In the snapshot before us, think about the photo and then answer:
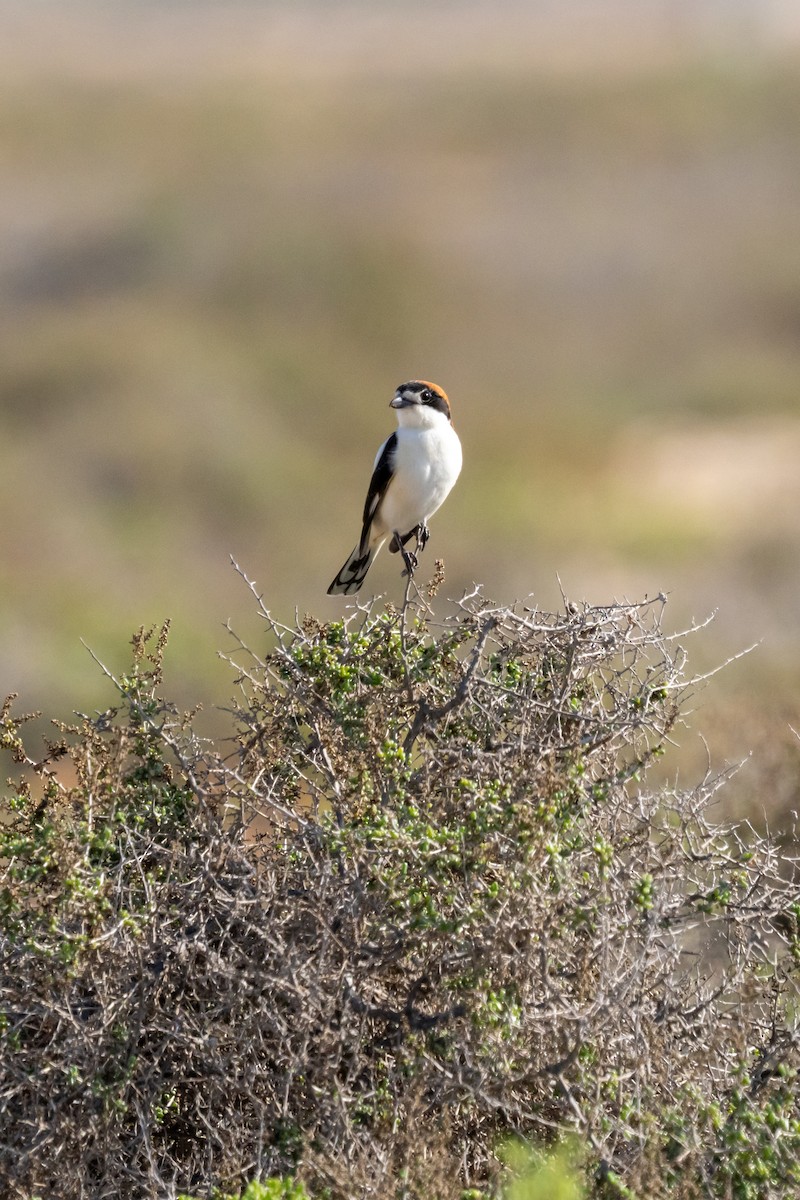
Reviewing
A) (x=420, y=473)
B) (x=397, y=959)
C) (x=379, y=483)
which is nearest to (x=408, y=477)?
(x=420, y=473)

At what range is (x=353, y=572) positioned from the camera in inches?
279

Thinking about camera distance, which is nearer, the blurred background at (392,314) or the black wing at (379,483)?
the black wing at (379,483)

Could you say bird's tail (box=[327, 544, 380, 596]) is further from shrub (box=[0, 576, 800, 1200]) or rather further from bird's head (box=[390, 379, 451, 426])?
shrub (box=[0, 576, 800, 1200])

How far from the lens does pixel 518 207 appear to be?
50281 millimetres

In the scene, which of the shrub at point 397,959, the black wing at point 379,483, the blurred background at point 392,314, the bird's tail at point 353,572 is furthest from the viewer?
the blurred background at point 392,314

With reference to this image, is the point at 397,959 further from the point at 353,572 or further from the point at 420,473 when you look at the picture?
the point at 420,473

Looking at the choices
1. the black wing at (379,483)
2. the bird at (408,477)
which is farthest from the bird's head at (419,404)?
the black wing at (379,483)

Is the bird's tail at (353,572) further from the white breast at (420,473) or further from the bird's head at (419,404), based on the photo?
the bird's head at (419,404)

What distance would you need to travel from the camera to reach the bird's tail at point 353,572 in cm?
699

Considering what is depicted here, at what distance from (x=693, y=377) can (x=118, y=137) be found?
2483 cm

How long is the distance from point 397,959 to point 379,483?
3.38 meters

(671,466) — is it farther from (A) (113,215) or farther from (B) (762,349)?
(A) (113,215)

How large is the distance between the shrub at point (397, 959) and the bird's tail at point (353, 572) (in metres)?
2.21

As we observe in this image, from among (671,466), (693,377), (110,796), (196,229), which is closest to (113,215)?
(196,229)
